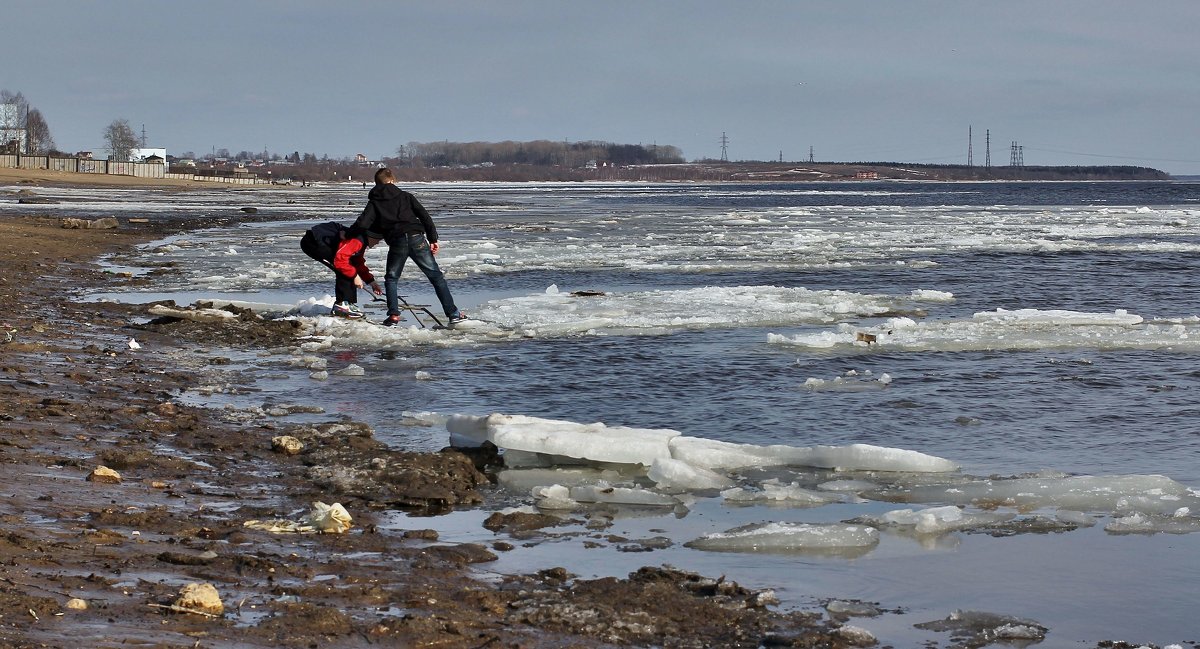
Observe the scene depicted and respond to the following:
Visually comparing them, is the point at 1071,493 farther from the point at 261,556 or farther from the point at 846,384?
the point at 261,556

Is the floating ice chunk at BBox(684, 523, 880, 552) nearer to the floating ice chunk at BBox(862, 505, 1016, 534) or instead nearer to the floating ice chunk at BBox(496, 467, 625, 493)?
the floating ice chunk at BBox(862, 505, 1016, 534)

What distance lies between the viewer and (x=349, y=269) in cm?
1395

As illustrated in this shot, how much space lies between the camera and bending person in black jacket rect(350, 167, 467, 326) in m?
13.4

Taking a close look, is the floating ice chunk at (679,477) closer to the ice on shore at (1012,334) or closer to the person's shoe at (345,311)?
the ice on shore at (1012,334)

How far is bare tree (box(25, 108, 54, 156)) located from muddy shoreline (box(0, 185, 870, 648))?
138 metres

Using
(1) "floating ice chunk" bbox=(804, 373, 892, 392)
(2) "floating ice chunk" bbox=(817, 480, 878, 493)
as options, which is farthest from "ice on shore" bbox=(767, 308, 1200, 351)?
(2) "floating ice chunk" bbox=(817, 480, 878, 493)

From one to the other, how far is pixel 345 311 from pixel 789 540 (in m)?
8.97

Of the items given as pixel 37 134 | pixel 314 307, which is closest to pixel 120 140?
pixel 37 134

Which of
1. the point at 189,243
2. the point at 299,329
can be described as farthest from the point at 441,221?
the point at 299,329

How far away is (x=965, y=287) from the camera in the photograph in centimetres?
1986

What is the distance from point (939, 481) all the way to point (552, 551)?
8.24ft

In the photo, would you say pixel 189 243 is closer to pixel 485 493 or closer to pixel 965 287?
pixel 965 287

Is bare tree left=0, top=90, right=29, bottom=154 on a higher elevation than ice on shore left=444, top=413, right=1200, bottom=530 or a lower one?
higher

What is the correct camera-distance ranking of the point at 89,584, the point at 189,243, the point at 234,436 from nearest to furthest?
the point at 89,584, the point at 234,436, the point at 189,243
